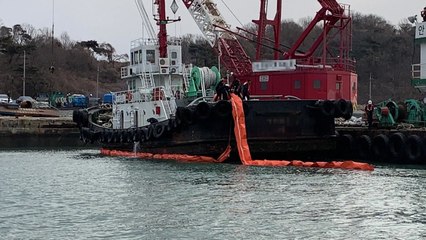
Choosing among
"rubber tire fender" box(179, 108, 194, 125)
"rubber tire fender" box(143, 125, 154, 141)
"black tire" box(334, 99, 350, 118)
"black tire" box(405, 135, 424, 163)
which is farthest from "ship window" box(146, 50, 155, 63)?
"black tire" box(405, 135, 424, 163)

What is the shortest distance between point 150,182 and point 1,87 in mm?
59780

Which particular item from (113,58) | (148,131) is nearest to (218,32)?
(148,131)

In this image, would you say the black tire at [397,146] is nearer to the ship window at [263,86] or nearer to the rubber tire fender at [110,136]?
the ship window at [263,86]

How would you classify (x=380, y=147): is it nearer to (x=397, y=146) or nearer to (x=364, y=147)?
(x=397, y=146)

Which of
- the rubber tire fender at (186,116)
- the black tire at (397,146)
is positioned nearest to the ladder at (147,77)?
the rubber tire fender at (186,116)

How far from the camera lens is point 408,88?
78.0 m

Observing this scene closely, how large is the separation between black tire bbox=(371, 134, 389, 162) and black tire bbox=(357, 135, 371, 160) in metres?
0.25

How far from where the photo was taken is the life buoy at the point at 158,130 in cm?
2438

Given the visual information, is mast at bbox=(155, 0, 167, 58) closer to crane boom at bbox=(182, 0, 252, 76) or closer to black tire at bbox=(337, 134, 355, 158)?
crane boom at bbox=(182, 0, 252, 76)

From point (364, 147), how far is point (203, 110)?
6190 mm

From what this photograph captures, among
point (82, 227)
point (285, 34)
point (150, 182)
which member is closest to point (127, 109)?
point (150, 182)

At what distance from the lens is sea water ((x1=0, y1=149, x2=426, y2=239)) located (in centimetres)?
1170

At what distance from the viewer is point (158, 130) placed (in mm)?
24562

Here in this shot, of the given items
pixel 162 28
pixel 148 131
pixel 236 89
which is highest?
pixel 162 28
